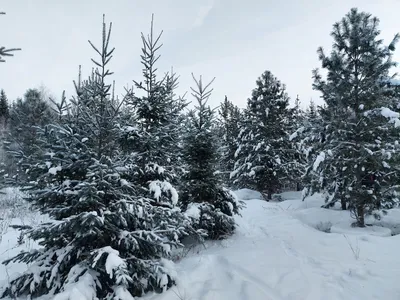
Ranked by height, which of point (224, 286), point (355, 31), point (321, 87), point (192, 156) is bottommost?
point (224, 286)

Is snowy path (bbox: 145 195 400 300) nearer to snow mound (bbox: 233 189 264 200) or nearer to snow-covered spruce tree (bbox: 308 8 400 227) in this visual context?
snow-covered spruce tree (bbox: 308 8 400 227)

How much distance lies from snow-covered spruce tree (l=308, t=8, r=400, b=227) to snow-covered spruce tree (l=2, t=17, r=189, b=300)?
206 inches

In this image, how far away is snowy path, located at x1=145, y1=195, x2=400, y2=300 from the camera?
4055 millimetres

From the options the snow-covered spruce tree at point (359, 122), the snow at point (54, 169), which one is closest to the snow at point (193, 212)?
the snow at point (54, 169)

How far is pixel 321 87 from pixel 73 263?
331 inches

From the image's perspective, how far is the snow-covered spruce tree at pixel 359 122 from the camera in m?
7.40

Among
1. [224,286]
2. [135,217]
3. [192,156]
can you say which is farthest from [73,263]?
[192,156]

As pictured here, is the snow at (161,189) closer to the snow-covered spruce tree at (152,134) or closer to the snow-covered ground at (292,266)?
the snow-covered spruce tree at (152,134)

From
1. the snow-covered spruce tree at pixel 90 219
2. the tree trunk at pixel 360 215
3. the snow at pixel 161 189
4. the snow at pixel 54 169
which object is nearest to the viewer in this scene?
the snow-covered spruce tree at pixel 90 219

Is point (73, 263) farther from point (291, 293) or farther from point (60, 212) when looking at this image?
point (291, 293)

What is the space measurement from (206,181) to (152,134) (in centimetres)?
209

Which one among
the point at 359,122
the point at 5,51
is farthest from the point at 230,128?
the point at 5,51

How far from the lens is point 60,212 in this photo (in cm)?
423

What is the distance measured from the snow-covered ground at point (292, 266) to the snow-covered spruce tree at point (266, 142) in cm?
784
